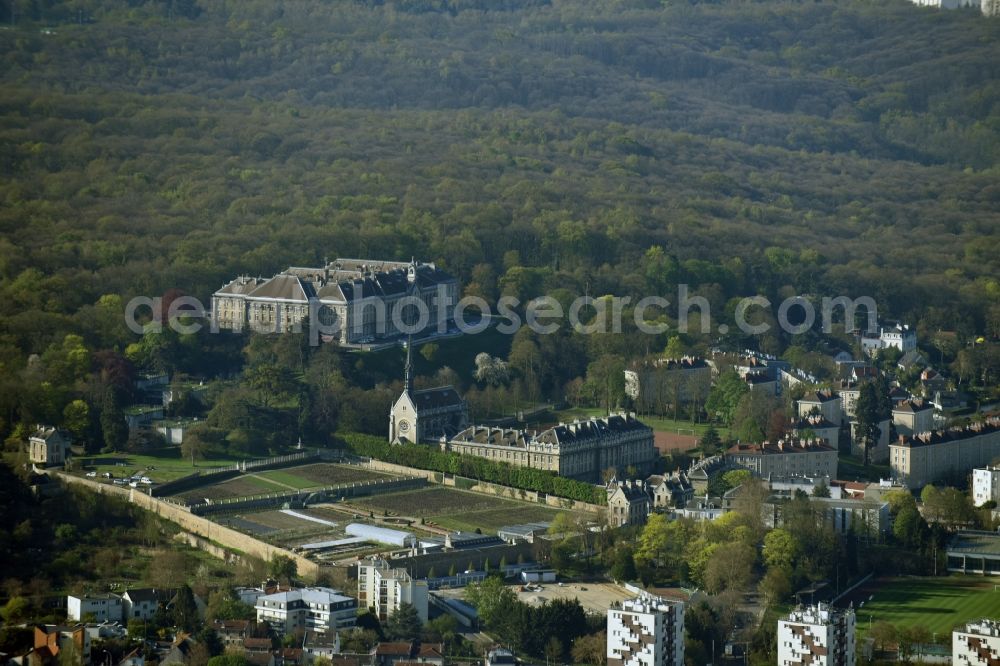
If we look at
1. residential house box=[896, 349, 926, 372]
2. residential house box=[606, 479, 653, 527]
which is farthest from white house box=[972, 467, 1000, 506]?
residential house box=[896, 349, 926, 372]

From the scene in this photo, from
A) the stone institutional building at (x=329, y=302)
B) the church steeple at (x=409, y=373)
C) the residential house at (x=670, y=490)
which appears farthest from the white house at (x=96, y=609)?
the stone institutional building at (x=329, y=302)

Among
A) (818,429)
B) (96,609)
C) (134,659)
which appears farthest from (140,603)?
(818,429)

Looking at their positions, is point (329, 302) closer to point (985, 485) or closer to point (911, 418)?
point (911, 418)

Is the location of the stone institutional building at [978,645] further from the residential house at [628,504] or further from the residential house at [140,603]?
the residential house at [140,603]

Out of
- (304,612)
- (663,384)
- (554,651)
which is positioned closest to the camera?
(554,651)

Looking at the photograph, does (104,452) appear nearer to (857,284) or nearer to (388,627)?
(388,627)
